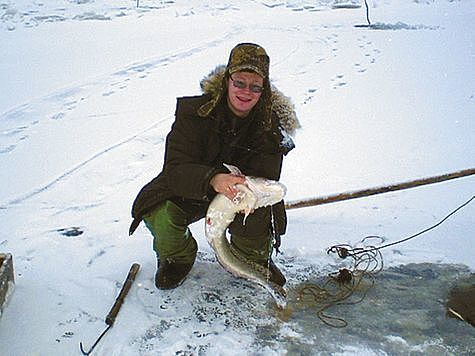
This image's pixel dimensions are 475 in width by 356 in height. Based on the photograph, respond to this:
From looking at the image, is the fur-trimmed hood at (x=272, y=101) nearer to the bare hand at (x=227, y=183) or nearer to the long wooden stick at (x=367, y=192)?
the bare hand at (x=227, y=183)

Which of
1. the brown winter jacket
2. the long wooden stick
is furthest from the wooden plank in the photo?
the long wooden stick

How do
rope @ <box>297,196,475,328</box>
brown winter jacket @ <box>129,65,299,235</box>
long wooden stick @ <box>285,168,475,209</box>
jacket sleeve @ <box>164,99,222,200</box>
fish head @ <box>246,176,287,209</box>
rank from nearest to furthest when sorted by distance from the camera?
fish head @ <box>246,176,287,209</box> < jacket sleeve @ <box>164,99,222,200</box> < brown winter jacket @ <box>129,65,299,235</box> < rope @ <box>297,196,475,328</box> < long wooden stick @ <box>285,168,475,209</box>

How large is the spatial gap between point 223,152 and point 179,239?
0.55m

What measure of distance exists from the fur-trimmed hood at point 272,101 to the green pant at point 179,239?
568 mm

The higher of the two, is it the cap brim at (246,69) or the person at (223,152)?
the cap brim at (246,69)

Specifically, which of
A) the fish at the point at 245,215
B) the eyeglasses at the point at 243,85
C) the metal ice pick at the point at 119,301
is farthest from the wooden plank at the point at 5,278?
the eyeglasses at the point at 243,85

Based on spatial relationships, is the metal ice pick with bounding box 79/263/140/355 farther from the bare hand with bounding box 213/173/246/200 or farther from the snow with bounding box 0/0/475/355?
the bare hand with bounding box 213/173/246/200

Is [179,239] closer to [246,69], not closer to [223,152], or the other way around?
[223,152]

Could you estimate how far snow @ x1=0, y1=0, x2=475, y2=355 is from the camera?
262 cm

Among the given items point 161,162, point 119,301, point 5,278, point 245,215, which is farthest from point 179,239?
point 161,162

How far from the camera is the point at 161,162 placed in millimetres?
5188

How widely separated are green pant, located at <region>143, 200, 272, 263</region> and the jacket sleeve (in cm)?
14

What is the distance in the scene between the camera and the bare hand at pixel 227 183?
2.40 metres

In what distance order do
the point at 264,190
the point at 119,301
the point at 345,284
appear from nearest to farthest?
the point at 264,190, the point at 119,301, the point at 345,284
